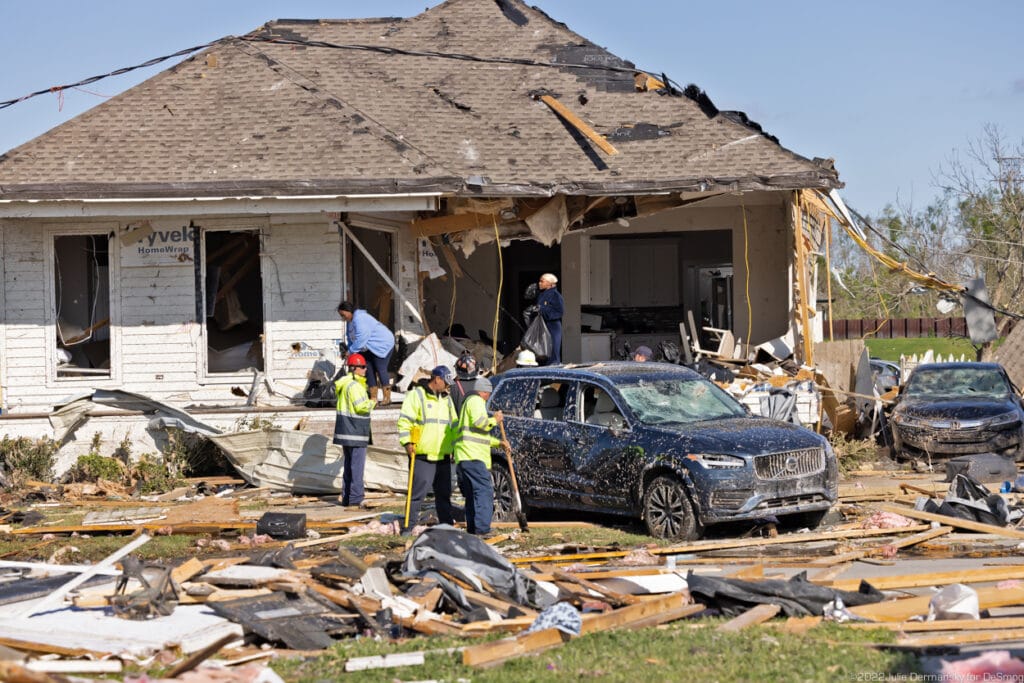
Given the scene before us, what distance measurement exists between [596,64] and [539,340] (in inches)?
254

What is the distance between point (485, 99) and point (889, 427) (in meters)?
8.69

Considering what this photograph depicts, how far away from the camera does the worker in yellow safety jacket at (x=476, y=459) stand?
41.5 feet

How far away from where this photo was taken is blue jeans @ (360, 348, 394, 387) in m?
18.6

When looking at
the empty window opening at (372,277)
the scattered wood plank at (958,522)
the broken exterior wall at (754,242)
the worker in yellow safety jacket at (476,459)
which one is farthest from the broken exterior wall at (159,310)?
the scattered wood plank at (958,522)

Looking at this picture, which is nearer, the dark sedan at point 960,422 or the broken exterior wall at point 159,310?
the dark sedan at point 960,422

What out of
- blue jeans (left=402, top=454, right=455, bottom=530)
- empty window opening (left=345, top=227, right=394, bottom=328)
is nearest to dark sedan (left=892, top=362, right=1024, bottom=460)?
empty window opening (left=345, top=227, right=394, bottom=328)

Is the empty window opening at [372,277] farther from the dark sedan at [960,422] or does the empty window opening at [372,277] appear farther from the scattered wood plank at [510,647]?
the scattered wood plank at [510,647]

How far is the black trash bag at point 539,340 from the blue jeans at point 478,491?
6578 millimetres

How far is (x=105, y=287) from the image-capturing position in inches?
793

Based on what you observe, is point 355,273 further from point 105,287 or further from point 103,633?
point 103,633

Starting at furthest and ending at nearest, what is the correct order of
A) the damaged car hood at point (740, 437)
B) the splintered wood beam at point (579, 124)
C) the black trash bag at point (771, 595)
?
the splintered wood beam at point (579, 124) → the damaged car hood at point (740, 437) → the black trash bag at point (771, 595)

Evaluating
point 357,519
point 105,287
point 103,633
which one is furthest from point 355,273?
point 103,633

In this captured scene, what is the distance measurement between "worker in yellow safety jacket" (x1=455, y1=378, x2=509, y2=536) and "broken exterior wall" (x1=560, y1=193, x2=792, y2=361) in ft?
32.6

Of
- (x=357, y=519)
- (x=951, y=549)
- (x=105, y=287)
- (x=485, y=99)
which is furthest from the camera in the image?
(x=485, y=99)
